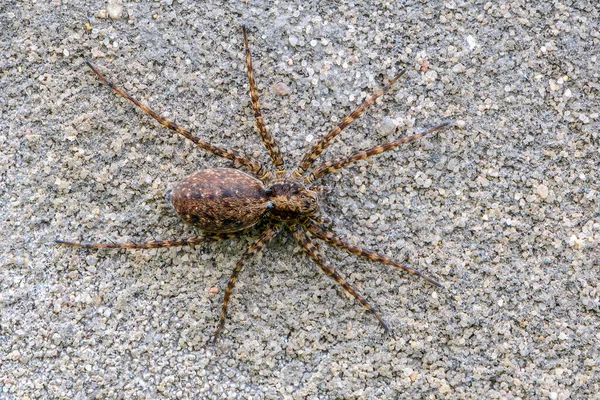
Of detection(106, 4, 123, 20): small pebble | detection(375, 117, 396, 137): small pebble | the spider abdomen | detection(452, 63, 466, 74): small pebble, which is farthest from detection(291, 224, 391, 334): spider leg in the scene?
detection(106, 4, 123, 20): small pebble

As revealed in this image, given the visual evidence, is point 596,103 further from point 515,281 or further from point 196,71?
point 196,71

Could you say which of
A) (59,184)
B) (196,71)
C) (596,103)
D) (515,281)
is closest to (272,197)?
(196,71)

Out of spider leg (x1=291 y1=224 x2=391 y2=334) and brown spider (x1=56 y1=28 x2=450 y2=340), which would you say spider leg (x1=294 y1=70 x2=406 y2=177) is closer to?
brown spider (x1=56 y1=28 x2=450 y2=340)

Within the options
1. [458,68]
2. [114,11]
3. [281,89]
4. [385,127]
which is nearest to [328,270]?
[385,127]

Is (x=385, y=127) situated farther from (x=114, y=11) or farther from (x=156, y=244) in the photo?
(x=114, y=11)

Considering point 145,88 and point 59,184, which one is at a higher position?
point 145,88

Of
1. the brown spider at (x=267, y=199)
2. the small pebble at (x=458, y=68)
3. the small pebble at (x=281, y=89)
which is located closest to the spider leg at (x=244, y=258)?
the brown spider at (x=267, y=199)

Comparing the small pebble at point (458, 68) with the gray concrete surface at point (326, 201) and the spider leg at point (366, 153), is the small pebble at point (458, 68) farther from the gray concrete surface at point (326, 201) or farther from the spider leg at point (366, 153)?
the spider leg at point (366, 153)
